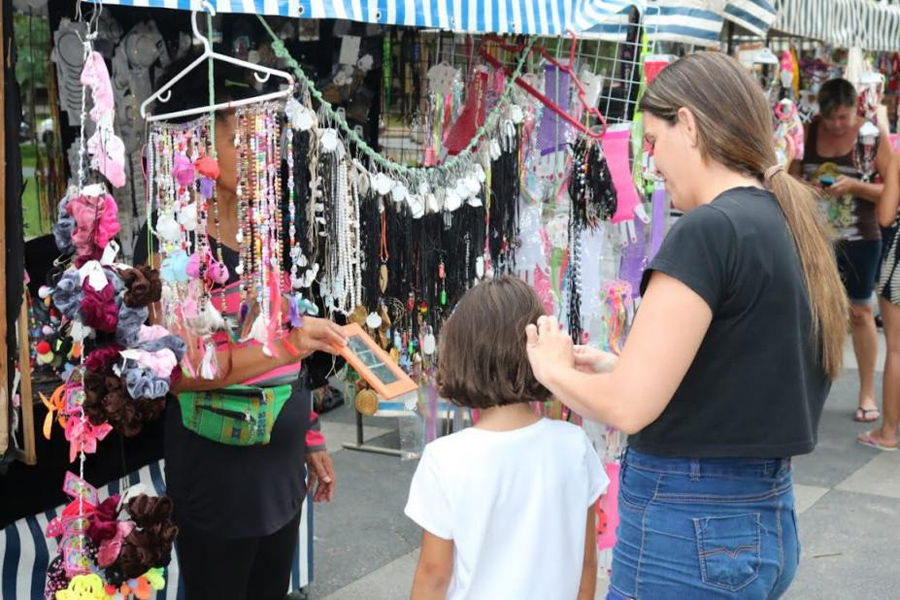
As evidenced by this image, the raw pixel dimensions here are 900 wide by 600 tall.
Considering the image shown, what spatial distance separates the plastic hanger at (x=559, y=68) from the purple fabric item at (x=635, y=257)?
43 cm

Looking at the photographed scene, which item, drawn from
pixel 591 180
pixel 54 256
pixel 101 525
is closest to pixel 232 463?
pixel 101 525

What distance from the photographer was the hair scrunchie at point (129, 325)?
6.06 feet

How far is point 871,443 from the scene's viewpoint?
523 centimetres

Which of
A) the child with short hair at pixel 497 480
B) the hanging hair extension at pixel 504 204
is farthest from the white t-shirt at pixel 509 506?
the hanging hair extension at pixel 504 204

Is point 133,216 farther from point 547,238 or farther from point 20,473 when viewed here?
point 547,238

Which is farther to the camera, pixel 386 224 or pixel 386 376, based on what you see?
pixel 386 224

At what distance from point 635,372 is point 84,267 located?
3.28 feet

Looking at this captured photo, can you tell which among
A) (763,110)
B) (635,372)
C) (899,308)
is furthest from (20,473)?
(899,308)

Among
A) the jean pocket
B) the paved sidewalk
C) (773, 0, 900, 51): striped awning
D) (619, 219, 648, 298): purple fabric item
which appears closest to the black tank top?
(773, 0, 900, 51): striped awning

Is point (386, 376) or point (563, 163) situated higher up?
point (563, 163)

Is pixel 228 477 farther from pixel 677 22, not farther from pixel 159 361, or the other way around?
pixel 677 22

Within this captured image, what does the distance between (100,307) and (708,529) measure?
111 cm

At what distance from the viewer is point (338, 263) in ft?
8.19

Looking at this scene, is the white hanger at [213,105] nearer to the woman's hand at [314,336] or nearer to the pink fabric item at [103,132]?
the pink fabric item at [103,132]
